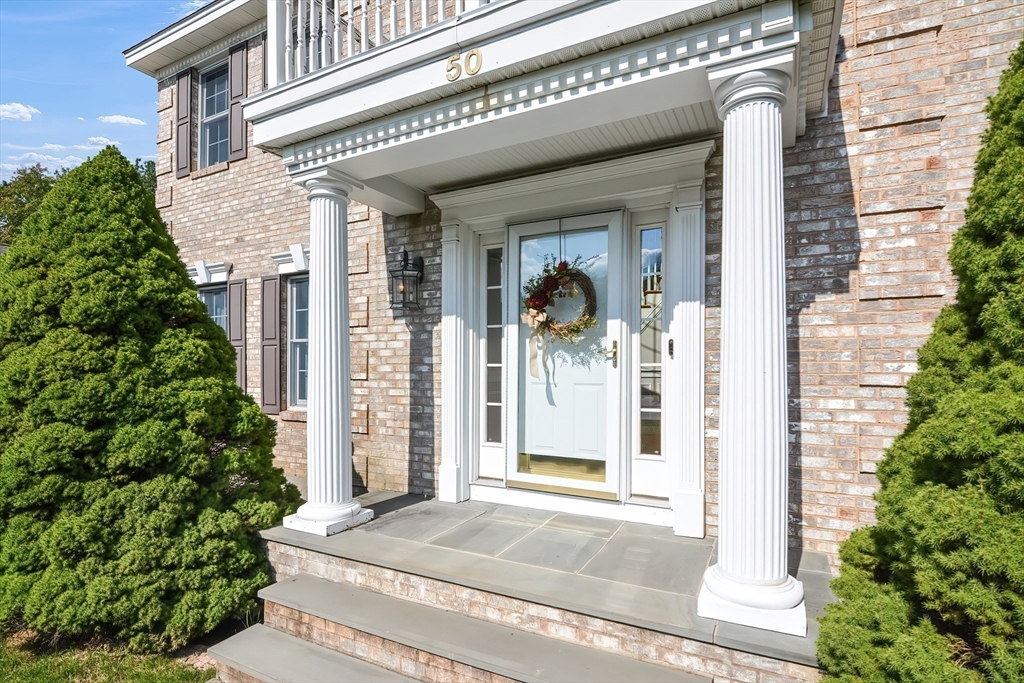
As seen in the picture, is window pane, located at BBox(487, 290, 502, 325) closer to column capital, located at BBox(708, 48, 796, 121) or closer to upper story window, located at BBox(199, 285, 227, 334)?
column capital, located at BBox(708, 48, 796, 121)

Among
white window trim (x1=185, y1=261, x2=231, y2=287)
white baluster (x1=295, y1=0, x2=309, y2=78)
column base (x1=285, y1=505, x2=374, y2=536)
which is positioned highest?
white baluster (x1=295, y1=0, x2=309, y2=78)

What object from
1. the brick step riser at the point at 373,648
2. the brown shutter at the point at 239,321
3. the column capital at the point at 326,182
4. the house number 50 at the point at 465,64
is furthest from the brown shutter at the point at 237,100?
the brick step riser at the point at 373,648

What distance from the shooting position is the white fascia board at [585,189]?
3148 millimetres

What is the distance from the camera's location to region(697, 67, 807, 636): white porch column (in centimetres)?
209

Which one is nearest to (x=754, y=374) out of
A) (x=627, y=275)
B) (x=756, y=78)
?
(x=756, y=78)

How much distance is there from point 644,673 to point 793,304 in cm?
214

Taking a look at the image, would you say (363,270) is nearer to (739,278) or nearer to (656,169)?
(656,169)

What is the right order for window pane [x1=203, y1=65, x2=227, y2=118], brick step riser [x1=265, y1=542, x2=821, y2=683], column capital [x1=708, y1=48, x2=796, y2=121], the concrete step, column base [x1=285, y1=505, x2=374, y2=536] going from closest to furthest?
brick step riser [x1=265, y1=542, x2=821, y2=683] → column capital [x1=708, y1=48, x2=796, y2=121] → the concrete step → column base [x1=285, y1=505, x2=374, y2=536] → window pane [x1=203, y1=65, x2=227, y2=118]

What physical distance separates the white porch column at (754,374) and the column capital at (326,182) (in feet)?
8.08

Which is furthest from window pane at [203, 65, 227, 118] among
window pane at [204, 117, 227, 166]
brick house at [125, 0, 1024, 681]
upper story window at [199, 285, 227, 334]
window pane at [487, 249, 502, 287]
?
window pane at [487, 249, 502, 287]

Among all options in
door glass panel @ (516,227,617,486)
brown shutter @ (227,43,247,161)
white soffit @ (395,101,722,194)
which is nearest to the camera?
white soffit @ (395,101,722,194)

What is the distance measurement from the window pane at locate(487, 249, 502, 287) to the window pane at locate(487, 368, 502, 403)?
73cm

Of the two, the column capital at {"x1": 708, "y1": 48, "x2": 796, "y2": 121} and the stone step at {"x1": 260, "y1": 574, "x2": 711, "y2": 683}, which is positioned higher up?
the column capital at {"x1": 708, "y1": 48, "x2": 796, "y2": 121}

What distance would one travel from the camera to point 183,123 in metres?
5.81
